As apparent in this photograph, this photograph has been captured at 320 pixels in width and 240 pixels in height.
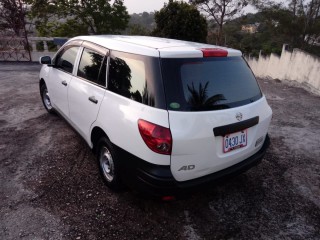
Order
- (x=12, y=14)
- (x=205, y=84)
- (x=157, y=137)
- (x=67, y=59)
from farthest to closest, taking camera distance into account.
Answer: (x=12, y=14) → (x=67, y=59) → (x=205, y=84) → (x=157, y=137)

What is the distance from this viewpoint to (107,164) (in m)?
3.13

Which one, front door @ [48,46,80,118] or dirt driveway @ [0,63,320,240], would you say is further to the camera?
front door @ [48,46,80,118]

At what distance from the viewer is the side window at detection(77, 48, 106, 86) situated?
310 centimetres

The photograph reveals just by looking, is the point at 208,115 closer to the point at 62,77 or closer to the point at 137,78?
the point at 137,78

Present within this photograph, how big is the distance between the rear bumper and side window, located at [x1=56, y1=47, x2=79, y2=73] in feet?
5.93

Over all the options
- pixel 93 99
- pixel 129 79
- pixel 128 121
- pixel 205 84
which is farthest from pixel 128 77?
pixel 205 84

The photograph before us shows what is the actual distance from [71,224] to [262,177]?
249cm

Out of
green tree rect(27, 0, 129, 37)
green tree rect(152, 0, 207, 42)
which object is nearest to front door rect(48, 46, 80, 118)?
green tree rect(152, 0, 207, 42)

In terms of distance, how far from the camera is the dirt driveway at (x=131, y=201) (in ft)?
8.60

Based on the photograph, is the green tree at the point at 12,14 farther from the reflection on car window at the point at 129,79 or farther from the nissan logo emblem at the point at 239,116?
the nissan logo emblem at the point at 239,116

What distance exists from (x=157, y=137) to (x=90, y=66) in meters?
1.59

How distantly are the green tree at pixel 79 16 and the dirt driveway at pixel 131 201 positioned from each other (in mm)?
14553

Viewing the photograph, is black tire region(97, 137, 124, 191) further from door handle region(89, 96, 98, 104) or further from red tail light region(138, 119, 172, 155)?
red tail light region(138, 119, 172, 155)

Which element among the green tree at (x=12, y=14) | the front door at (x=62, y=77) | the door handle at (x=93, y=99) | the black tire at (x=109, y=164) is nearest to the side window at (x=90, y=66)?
the door handle at (x=93, y=99)
